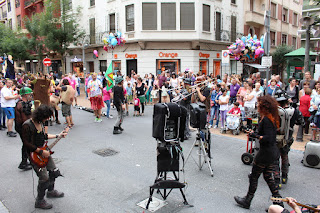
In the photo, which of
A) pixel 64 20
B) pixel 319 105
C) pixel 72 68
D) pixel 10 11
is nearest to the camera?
pixel 319 105

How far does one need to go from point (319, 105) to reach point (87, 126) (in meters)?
7.82

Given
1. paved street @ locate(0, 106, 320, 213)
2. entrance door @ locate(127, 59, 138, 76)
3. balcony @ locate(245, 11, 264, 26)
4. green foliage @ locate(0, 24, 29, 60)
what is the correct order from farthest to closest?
1. green foliage @ locate(0, 24, 29, 60)
2. balcony @ locate(245, 11, 264, 26)
3. entrance door @ locate(127, 59, 138, 76)
4. paved street @ locate(0, 106, 320, 213)

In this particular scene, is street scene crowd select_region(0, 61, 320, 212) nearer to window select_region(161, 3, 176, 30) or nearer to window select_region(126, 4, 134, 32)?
window select_region(161, 3, 176, 30)

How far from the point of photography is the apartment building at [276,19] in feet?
87.8

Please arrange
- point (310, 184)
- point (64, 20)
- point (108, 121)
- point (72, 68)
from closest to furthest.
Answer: point (310, 184) → point (108, 121) → point (64, 20) → point (72, 68)

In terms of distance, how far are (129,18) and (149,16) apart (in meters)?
1.99

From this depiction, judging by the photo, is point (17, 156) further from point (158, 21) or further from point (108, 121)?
point (158, 21)

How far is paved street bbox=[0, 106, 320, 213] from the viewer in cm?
450

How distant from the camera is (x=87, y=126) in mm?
10320

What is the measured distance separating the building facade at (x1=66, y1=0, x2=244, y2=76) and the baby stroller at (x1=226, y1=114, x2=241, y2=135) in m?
11.6

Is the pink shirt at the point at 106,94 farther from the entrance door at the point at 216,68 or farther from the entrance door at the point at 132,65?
the entrance door at the point at 216,68

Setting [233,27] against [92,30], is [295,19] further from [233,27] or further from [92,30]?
[92,30]

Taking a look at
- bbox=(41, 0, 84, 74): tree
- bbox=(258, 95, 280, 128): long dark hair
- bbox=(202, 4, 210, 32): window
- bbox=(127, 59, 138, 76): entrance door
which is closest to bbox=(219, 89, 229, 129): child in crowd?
bbox=(258, 95, 280, 128): long dark hair

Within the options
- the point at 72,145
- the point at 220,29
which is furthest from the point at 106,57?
the point at 72,145
